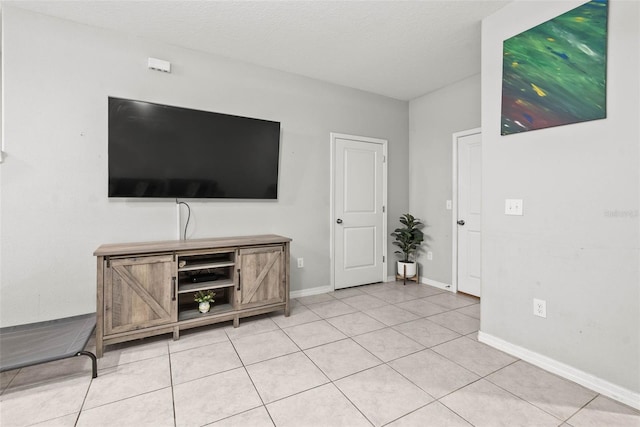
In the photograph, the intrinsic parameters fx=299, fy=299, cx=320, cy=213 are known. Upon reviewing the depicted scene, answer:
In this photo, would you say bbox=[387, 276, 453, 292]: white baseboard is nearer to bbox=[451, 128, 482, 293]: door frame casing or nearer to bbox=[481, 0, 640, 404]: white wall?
bbox=[451, 128, 482, 293]: door frame casing

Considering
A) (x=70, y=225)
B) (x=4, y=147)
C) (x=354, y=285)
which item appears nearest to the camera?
(x=4, y=147)

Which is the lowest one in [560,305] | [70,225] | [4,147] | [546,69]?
[560,305]

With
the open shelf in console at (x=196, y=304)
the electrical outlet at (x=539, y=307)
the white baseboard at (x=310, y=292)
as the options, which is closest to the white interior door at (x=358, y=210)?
the white baseboard at (x=310, y=292)

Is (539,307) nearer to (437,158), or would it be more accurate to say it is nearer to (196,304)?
(437,158)

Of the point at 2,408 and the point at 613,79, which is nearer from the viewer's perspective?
the point at 2,408

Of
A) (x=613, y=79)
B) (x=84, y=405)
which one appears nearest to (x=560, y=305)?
(x=613, y=79)

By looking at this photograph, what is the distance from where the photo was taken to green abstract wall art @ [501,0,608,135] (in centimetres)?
192

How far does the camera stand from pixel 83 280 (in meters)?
2.71

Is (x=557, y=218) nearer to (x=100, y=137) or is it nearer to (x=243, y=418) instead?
(x=243, y=418)

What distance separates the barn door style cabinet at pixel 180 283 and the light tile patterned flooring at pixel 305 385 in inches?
6.8

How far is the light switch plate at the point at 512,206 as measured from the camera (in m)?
2.33

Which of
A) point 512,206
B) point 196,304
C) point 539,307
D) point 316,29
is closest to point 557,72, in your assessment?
point 512,206

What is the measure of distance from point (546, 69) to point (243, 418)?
3043 mm

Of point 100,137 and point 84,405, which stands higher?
point 100,137
